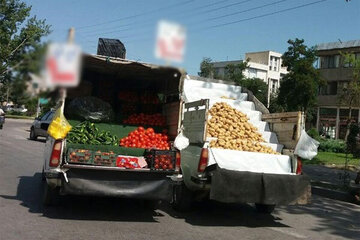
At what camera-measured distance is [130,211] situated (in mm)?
7332

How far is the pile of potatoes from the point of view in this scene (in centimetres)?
754

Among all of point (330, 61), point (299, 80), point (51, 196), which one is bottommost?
point (51, 196)

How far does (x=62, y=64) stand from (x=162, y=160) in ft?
17.5

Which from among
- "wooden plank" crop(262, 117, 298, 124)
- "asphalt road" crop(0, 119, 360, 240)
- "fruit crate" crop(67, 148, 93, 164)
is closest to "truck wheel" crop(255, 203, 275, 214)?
"asphalt road" crop(0, 119, 360, 240)

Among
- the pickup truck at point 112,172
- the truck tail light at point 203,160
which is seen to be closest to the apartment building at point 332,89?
the pickup truck at point 112,172

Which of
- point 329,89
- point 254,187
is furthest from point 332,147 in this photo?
point 254,187

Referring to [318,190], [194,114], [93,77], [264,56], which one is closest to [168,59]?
[194,114]

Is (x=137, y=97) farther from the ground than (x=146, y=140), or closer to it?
farther from the ground

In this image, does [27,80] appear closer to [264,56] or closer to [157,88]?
[157,88]

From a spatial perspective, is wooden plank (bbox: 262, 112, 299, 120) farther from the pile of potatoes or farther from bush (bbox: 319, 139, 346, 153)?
bush (bbox: 319, 139, 346, 153)

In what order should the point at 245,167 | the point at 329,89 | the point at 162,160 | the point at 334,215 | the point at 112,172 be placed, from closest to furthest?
1. the point at 112,172
2. the point at 162,160
3. the point at 245,167
4. the point at 334,215
5. the point at 329,89

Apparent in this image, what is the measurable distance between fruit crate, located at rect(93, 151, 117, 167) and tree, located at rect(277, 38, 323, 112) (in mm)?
32465

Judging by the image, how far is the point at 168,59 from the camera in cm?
188

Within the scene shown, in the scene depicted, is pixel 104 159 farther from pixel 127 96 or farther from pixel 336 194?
pixel 336 194
